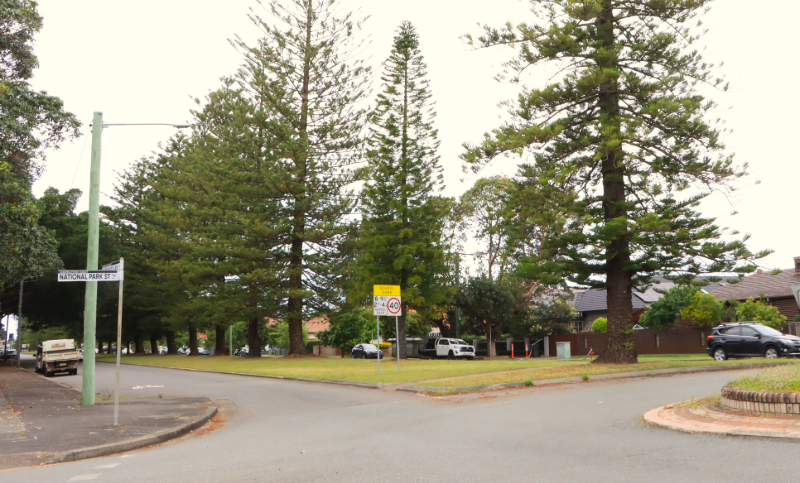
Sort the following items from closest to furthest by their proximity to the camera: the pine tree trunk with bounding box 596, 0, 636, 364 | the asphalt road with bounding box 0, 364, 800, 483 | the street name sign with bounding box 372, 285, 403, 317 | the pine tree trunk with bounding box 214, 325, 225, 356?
the asphalt road with bounding box 0, 364, 800, 483 < the street name sign with bounding box 372, 285, 403, 317 < the pine tree trunk with bounding box 596, 0, 636, 364 < the pine tree trunk with bounding box 214, 325, 225, 356

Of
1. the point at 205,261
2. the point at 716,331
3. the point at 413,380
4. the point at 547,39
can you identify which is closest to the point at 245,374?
the point at 413,380

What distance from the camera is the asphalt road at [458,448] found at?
20.7ft

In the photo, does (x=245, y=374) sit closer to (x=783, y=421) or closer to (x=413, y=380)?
(x=413, y=380)

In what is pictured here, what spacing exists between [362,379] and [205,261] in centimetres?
2267

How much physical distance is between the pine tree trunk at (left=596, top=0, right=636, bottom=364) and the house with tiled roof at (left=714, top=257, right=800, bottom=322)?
61.5ft

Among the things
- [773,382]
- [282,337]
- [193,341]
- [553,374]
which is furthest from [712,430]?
[282,337]

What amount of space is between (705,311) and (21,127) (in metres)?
33.8

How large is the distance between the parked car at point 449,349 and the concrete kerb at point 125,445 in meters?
30.4

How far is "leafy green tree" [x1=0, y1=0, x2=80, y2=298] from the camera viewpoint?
20048mm

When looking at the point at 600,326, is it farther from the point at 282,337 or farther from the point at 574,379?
the point at 282,337

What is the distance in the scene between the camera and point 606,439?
26.5 ft

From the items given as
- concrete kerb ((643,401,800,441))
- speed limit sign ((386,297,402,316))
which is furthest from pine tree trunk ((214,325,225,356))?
concrete kerb ((643,401,800,441))

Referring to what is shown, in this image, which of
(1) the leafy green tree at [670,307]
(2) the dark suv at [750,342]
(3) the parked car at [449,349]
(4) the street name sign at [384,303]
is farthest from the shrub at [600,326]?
(4) the street name sign at [384,303]

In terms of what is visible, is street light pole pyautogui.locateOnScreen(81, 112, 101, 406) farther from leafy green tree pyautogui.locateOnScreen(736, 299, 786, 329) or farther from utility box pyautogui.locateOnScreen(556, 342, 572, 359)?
leafy green tree pyautogui.locateOnScreen(736, 299, 786, 329)
